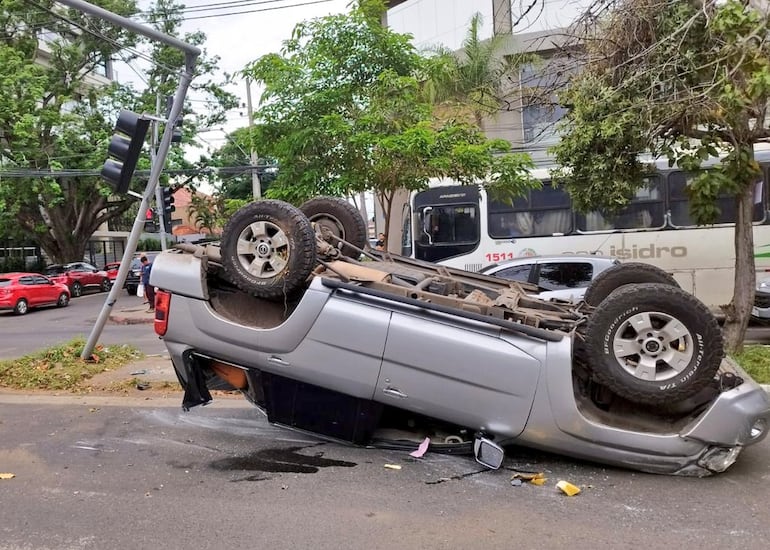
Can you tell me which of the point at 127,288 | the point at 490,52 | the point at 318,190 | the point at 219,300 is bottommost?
the point at 127,288

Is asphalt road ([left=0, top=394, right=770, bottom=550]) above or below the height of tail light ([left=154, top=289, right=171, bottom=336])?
below

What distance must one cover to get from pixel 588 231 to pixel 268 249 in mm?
10312

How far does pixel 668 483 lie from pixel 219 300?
352 centimetres

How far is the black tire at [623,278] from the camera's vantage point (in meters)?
5.38

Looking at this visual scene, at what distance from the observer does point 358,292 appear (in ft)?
14.5

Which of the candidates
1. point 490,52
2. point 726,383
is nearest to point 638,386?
point 726,383

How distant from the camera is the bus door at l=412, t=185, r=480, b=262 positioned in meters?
14.0

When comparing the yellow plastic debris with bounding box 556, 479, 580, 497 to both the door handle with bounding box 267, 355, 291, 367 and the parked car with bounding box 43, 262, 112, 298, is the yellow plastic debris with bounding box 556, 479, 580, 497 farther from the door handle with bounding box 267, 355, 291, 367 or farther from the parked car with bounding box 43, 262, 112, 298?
the parked car with bounding box 43, 262, 112, 298

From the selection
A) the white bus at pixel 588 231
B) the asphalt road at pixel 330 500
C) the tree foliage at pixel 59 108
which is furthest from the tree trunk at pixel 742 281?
the tree foliage at pixel 59 108

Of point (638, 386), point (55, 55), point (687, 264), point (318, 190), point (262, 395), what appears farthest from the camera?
point (55, 55)

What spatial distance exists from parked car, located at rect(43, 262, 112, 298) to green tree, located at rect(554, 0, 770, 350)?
24687 mm

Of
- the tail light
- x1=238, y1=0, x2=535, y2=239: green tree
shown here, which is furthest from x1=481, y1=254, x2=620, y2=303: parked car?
the tail light

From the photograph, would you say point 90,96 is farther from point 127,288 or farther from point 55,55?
point 127,288

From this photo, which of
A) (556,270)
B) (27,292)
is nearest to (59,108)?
(27,292)
